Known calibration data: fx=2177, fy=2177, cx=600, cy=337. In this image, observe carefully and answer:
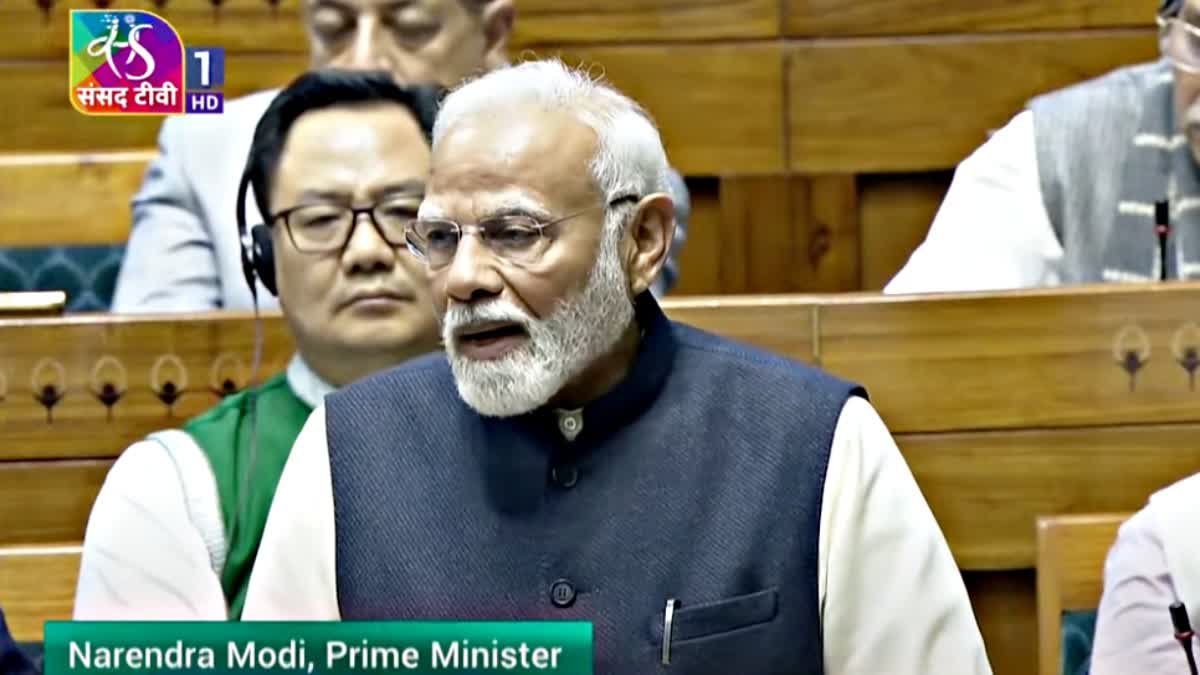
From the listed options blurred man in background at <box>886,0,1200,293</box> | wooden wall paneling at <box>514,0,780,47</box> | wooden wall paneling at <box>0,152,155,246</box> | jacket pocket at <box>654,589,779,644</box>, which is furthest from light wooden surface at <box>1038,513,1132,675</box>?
wooden wall paneling at <box>0,152,155,246</box>

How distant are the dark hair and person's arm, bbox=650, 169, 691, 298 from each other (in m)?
0.30

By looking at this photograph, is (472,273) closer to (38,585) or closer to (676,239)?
(38,585)

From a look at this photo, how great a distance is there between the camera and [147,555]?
1470 mm

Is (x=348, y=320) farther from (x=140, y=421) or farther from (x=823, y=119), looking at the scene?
(x=823, y=119)

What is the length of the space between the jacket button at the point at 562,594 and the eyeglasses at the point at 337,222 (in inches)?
14.3

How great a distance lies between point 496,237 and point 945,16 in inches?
37.2

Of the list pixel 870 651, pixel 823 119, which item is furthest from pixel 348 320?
pixel 823 119

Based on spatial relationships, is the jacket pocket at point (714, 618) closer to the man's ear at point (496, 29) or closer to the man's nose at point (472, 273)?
the man's nose at point (472, 273)

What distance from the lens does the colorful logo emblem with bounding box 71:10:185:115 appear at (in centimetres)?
144

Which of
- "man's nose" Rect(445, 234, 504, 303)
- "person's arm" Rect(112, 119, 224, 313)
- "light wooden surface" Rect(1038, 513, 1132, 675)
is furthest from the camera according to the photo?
"person's arm" Rect(112, 119, 224, 313)

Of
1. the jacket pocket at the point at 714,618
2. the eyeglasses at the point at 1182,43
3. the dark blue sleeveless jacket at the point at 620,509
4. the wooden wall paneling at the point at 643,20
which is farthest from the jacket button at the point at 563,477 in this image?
the wooden wall paneling at the point at 643,20

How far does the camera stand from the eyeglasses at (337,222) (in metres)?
1.59

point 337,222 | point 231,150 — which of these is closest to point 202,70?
point 337,222

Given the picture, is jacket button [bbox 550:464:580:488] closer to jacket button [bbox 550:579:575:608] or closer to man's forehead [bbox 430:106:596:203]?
jacket button [bbox 550:579:575:608]
